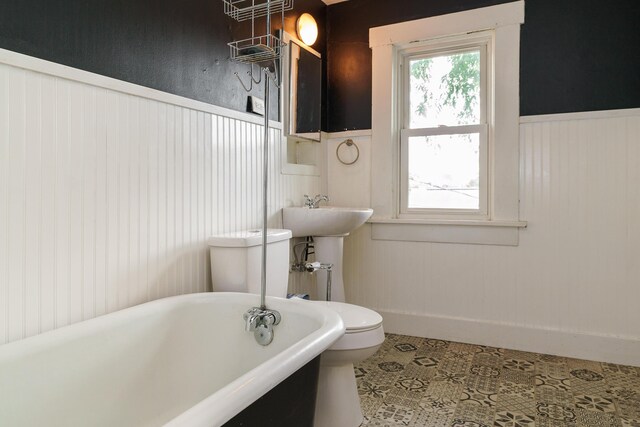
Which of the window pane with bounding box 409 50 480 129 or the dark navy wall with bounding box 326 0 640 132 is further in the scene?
the window pane with bounding box 409 50 480 129

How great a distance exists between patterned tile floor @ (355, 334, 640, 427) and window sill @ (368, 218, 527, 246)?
68 cm

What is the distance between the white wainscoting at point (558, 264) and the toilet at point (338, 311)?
114cm

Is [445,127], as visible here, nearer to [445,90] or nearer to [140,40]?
[445,90]

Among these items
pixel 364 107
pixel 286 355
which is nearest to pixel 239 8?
pixel 364 107

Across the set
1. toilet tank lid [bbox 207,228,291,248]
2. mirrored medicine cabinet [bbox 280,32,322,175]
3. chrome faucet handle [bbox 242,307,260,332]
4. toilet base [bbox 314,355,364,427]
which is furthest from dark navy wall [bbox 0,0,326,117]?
toilet base [bbox 314,355,364,427]

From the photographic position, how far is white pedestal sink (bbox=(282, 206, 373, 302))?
254 centimetres

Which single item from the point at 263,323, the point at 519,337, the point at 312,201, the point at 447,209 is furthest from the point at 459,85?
the point at 263,323

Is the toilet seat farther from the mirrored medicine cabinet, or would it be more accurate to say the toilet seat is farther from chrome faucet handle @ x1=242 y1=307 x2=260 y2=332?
the mirrored medicine cabinet

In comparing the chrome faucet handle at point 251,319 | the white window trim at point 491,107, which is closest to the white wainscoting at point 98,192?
the chrome faucet handle at point 251,319

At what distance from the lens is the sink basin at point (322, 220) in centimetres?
252

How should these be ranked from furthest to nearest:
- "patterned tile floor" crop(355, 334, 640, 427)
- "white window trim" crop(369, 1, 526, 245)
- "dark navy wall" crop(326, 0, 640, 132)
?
1. "white window trim" crop(369, 1, 526, 245)
2. "dark navy wall" crop(326, 0, 640, 132)
3. "patterned tile floor" crop(355, 334, 640, 427)

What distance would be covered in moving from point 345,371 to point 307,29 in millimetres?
2193

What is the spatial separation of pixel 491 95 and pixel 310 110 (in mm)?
1185

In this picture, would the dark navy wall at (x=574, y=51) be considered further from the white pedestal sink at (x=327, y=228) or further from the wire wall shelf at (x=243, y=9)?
the white pedestal sink at (x=327, y=228)
